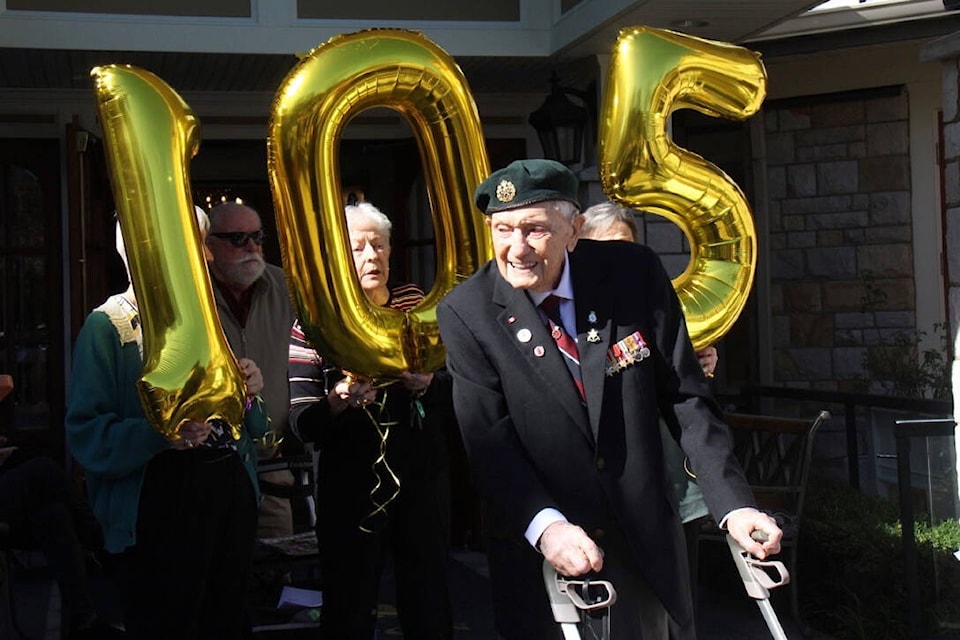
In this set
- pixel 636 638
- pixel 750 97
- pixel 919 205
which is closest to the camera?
pixel 636 638

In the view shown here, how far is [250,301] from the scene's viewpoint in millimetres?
3727

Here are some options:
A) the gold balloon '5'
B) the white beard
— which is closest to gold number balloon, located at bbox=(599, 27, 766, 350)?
the gold balloon '5'

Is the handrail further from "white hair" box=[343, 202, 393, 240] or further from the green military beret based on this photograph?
the green military beret

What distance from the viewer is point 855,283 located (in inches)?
286

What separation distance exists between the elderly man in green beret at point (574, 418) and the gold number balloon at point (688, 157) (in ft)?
2.61

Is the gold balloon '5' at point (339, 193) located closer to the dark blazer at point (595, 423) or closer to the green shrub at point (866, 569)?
the dark blazer at point (595, 423)

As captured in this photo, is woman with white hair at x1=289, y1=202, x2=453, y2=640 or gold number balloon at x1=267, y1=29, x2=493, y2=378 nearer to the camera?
gold number balloon at x1=267, y1=29, x2=493, y2=378

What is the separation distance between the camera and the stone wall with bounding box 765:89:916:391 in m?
7.15

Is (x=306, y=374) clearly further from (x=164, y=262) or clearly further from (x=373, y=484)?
(x=164, y=262)

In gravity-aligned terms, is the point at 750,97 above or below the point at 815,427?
above

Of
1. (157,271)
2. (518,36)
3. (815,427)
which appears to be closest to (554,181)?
(157,271)

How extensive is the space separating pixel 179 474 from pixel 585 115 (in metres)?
3.49

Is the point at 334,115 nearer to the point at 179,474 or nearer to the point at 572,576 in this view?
the point at 179,474

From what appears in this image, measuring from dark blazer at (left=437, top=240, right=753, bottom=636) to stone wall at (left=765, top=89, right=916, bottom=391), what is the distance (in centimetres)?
488
